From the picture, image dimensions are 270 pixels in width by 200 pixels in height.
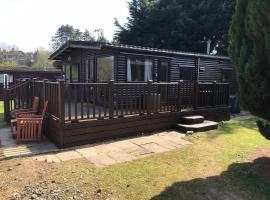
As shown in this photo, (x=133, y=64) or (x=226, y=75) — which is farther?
(x=226, y=75)

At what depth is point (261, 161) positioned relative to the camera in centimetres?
544

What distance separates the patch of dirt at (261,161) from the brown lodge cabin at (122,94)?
8.33ft

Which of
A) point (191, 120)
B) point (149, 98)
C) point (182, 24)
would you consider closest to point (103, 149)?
point (149, 98)

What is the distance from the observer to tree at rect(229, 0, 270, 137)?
4.47 metres

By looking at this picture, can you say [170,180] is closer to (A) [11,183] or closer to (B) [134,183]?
(B) [134,183]

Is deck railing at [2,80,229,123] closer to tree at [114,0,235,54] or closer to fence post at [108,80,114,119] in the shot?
fence post at [108,80,114,119]

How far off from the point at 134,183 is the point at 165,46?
2144 centimetres

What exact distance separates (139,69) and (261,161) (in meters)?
6.84

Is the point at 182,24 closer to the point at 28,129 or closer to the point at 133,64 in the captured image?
the point at 133,64

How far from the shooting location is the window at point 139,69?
11031 millimetres

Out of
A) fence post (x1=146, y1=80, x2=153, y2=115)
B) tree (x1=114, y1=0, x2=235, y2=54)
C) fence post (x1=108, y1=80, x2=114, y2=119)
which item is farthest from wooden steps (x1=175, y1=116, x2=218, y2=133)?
tree (x1=114, y1=0, x2=235, y2=54)

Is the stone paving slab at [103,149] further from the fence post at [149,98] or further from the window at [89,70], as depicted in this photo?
the window at [89,70]

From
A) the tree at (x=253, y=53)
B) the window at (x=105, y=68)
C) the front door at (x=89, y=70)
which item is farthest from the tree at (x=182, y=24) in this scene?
the tree at (x=253, y=53)

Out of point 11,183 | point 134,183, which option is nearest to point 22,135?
point 11,183
